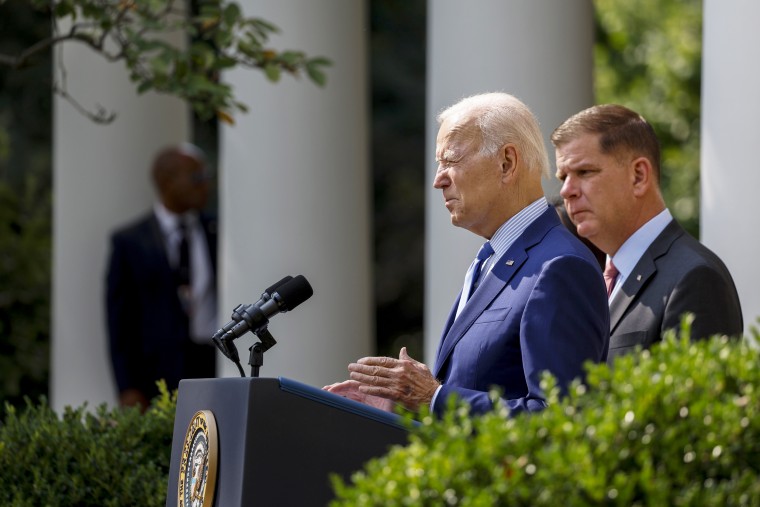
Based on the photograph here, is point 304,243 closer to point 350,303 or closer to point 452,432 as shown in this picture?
point 350,303

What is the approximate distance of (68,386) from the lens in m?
11.6

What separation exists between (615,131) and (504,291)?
1115mm

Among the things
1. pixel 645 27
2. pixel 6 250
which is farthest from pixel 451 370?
pixel 645 27

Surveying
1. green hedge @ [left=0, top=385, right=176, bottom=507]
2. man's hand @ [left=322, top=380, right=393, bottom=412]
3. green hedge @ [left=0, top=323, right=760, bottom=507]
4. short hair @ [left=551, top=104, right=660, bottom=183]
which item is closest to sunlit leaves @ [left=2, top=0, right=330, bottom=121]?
green hedge @ [left=0, top=385, right=176, bottom=507]

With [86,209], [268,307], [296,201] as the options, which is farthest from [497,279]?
[86,209]

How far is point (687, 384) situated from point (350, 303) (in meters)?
6.47

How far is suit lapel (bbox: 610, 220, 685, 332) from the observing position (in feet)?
19.4

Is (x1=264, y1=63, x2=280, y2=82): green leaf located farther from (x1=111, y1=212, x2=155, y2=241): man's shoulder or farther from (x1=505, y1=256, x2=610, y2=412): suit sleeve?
(x1=111, y1=212, x2=155, y2=241): man's shoulder

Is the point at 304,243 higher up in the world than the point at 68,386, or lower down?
higher up

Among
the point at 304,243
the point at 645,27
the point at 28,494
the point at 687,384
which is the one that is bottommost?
the point at 28,494

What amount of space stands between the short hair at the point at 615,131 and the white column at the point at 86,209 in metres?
6.34

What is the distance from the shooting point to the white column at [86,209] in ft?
38.2

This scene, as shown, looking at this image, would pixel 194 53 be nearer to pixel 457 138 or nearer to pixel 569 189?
pixel 569 189

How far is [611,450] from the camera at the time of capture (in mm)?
3713
